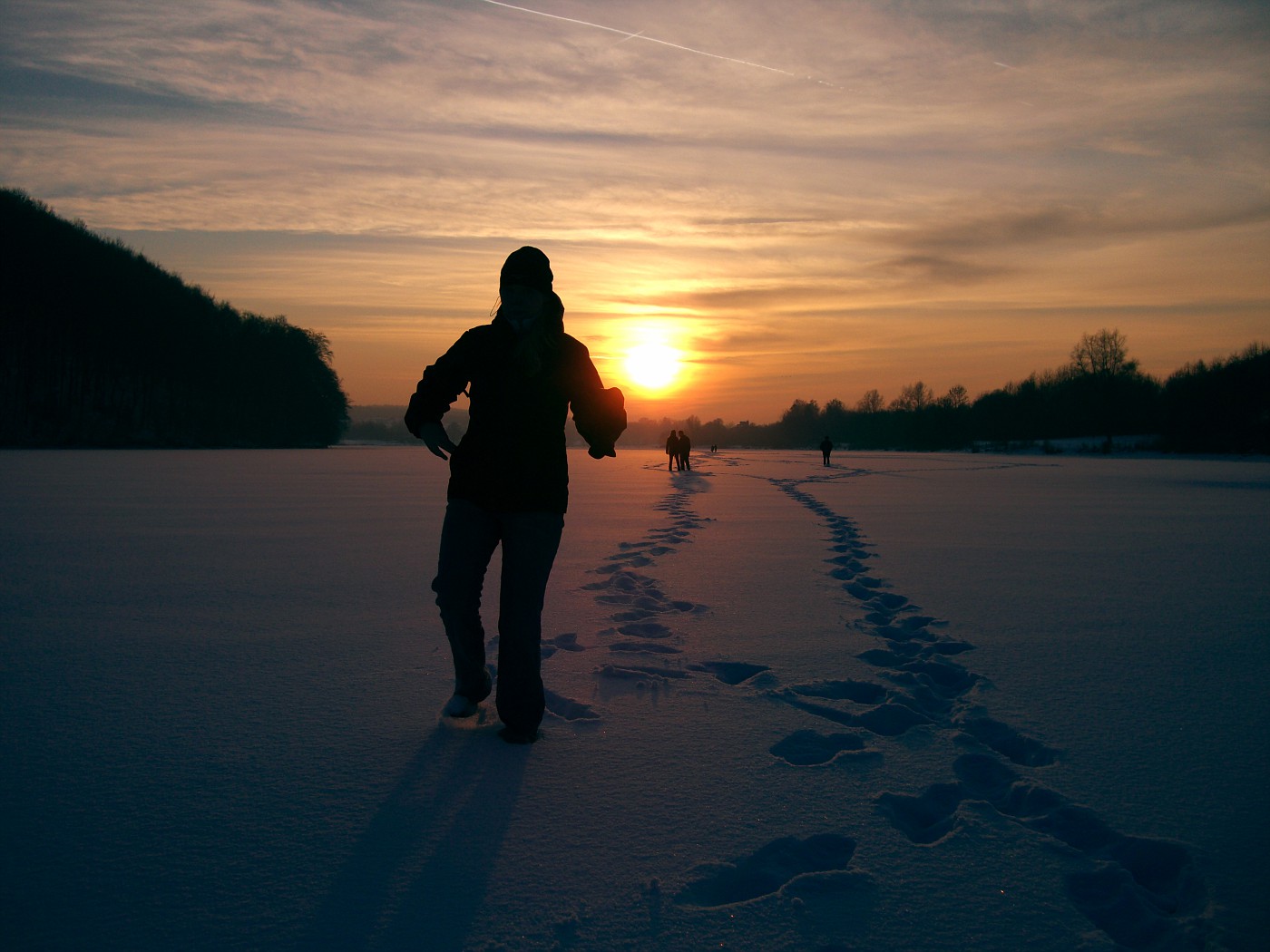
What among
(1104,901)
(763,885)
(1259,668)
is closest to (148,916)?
(763,885)

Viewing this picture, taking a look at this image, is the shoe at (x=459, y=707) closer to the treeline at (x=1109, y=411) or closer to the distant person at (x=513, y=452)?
the distant person at (x=513, y=452)

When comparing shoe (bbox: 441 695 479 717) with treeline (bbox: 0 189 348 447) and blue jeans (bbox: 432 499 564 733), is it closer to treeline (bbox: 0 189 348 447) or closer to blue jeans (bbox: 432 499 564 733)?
blue jeans (bbox: 432 499 564 733)

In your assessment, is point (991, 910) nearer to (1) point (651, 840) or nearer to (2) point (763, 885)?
(2) point (763, 885)

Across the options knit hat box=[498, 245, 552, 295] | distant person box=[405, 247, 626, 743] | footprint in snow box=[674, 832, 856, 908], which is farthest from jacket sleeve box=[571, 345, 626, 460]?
footprint in snow box=[674, 832, 856, 908]

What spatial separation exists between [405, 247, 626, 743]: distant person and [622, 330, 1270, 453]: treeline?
36.3 m

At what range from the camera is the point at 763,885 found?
77.9 inches

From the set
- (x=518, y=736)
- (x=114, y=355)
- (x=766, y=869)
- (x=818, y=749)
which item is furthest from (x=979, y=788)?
(x=114, y=355)

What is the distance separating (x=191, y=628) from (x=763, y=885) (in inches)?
153

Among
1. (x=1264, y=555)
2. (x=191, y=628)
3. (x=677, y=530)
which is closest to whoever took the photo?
(x=191, y=628)

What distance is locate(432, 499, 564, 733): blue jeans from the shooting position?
9.70 feet

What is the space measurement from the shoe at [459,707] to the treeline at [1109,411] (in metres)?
36.3

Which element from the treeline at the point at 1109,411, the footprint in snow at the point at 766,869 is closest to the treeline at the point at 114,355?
the treeline at the point at 1109,411

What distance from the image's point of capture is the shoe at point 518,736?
2.96 meters

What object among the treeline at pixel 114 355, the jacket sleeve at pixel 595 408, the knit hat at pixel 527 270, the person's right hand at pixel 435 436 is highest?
the treeline at pixel 114 355
